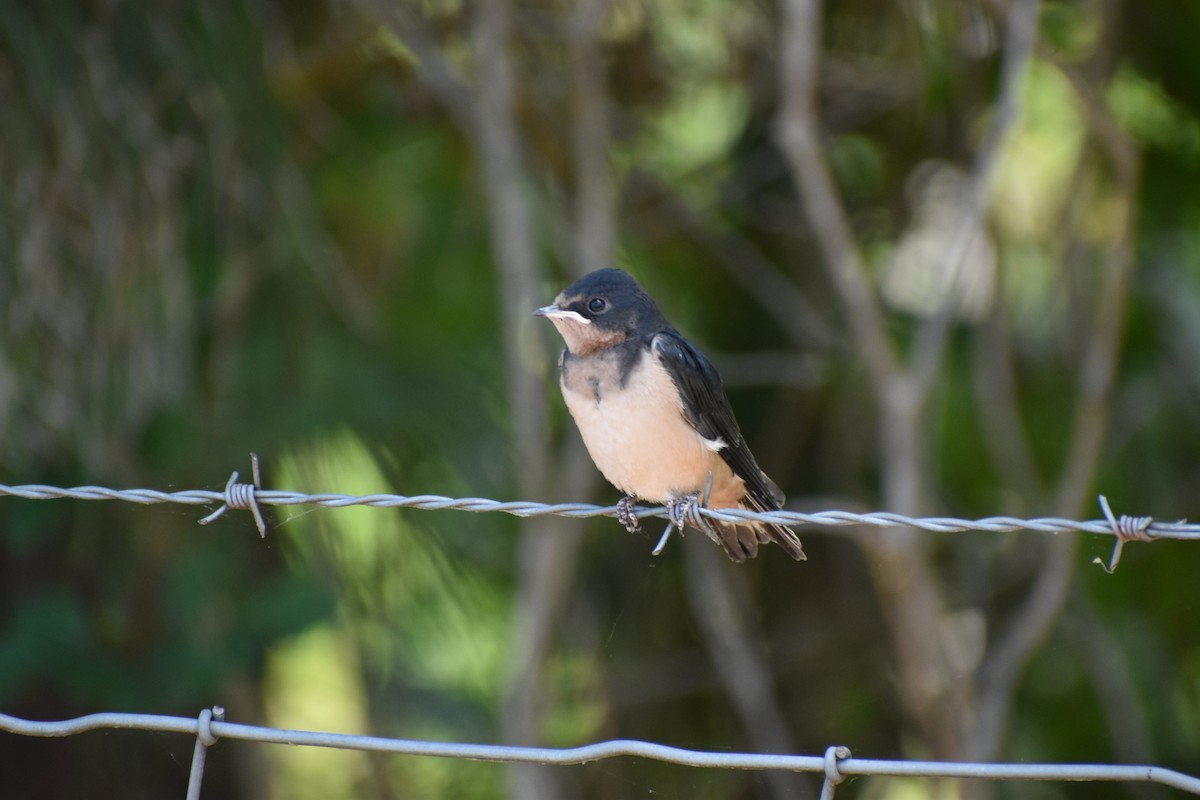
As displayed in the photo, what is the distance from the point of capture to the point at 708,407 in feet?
11.5

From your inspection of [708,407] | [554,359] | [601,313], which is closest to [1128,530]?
[708,407]

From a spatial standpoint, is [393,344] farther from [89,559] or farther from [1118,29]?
[1118,29]

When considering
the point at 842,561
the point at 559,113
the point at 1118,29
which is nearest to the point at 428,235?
the point at 559,113

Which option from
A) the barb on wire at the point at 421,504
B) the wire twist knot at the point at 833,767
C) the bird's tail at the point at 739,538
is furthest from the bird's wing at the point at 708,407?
the wire twist knot at the point at 833,767

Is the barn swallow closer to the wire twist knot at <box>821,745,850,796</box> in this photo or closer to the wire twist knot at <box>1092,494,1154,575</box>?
the wire twist knot at <box>1092,494,1154,575</box>

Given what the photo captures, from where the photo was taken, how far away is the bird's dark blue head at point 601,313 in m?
3.56

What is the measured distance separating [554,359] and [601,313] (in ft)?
6.38

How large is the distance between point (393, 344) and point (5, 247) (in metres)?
1.44

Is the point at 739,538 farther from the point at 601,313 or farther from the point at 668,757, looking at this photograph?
the point at 668,757

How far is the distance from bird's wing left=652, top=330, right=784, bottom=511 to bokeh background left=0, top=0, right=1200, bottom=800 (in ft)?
2.53

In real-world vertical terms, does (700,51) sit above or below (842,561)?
above

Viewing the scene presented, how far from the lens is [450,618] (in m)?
5.04

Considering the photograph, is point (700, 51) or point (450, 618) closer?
point (450, 618)

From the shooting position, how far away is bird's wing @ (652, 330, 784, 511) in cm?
347
